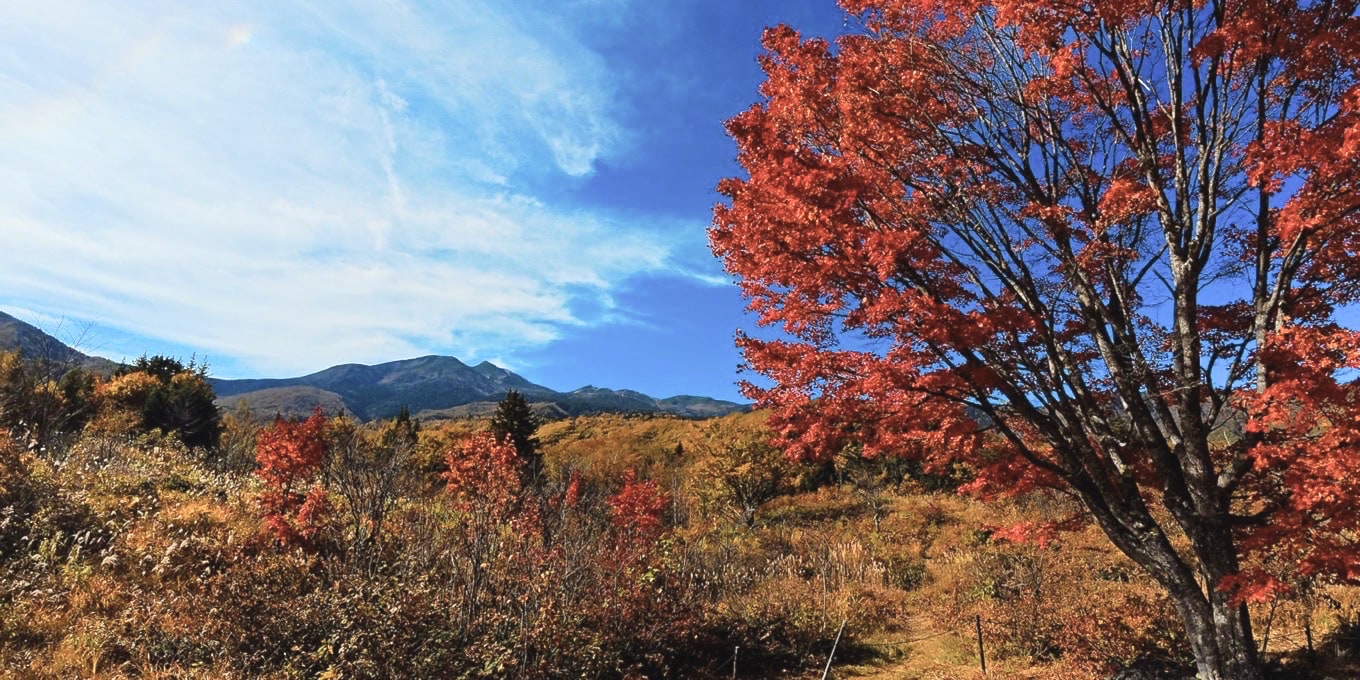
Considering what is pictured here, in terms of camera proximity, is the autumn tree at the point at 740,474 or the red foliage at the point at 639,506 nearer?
the red foliage at the point at 639,506

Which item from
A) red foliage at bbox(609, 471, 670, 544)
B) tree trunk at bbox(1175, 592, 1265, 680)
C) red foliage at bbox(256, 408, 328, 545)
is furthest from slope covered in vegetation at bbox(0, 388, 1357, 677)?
tree trunk at bbox(1175, 592, 1265, 680)

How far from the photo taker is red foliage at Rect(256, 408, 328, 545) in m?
12.8

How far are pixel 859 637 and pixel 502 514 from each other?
7.74 metres

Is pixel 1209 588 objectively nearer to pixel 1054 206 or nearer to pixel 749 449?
pixel 1054 206

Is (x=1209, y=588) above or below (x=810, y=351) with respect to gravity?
below

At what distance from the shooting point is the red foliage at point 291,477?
12.8 meters

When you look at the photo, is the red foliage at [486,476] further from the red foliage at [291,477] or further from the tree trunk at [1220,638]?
the tree trunk at [1220,638]

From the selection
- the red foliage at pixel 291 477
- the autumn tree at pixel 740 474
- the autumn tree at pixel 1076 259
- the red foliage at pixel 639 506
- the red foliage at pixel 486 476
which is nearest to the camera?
the autumn tree at pixel 1076 259

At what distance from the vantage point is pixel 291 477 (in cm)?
1380

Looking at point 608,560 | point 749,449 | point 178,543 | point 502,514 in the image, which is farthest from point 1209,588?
point 749,449

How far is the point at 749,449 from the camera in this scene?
33.6m

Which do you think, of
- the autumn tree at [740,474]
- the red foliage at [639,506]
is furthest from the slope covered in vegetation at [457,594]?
the autumn tree at [740,474]

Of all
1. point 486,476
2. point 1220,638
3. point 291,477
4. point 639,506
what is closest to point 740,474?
point 639,506

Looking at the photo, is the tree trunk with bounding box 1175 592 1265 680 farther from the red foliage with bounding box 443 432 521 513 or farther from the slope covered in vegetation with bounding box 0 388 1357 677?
the red foliage with bounding box 443 432 521 513
